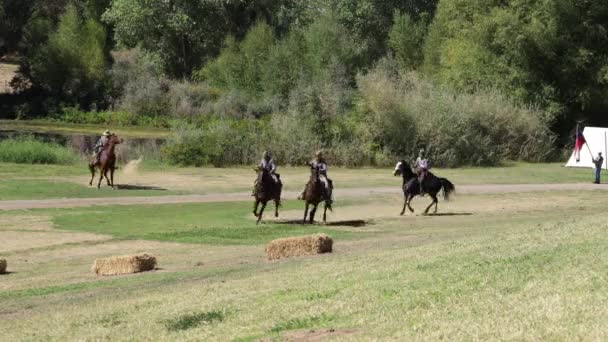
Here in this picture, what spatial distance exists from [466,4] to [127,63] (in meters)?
39.0

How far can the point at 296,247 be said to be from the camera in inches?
935

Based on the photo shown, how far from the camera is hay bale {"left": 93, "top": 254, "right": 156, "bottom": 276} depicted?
2248 centimetres

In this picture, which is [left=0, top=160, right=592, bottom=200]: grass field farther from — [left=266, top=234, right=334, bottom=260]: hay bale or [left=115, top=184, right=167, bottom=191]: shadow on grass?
[left=266, top=234, right=334, bottom=260]: hay bale

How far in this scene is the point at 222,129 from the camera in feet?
192

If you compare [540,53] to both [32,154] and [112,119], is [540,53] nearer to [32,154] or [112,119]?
[32,154]

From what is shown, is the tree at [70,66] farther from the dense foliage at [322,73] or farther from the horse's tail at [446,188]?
the horse's tail at [446,188]

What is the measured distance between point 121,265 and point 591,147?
45.7 metres

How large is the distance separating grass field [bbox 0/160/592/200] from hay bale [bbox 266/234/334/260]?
17823 mm

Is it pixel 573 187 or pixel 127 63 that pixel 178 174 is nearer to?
pixel 573 187

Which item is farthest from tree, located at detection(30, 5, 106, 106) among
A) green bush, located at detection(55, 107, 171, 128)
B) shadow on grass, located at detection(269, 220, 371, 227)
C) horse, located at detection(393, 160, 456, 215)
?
shadow on grass, located at detection(269, 220, 371, 227)

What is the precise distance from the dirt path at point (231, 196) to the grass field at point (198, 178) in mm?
1318

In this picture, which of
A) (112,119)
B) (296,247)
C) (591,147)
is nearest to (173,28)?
(112,119)

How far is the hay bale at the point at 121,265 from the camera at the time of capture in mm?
22484

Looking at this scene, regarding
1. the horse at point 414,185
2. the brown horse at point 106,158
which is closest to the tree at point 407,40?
the brown horse at point 106,158
